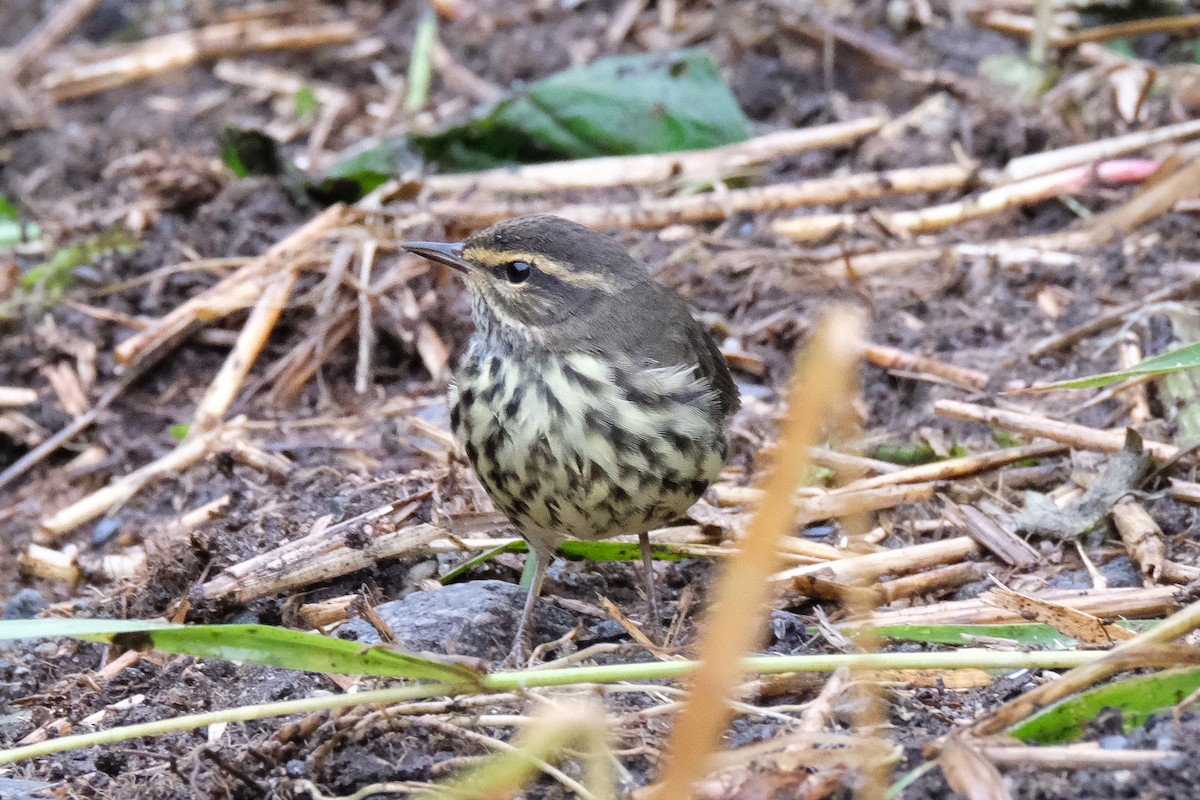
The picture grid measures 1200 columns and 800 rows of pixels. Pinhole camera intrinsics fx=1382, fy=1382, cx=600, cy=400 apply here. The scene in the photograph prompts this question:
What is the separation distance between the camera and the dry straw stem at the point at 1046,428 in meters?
4.94

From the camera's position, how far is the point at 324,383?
6.35 meters

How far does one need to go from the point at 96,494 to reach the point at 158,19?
540 cm

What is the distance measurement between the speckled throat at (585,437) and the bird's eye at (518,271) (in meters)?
0.21

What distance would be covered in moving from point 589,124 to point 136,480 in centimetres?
332

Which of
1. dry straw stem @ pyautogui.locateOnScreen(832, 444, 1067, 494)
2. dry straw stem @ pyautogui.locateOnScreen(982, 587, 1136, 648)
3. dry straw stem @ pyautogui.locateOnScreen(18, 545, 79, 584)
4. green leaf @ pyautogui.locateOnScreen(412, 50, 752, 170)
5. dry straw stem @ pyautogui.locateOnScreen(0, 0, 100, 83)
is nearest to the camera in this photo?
dry straw stem @ pyautogui.locateOnScreen(982, 587, 1136, 648)

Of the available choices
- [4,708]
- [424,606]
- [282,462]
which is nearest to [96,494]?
[282,462]

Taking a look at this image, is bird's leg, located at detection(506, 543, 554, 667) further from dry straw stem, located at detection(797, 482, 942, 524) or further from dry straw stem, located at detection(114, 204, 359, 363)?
dry straw stem, located at detection(114, 204, 359, 363)

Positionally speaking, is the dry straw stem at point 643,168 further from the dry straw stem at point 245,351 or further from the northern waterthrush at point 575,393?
the northern waterthrush at point 575,393

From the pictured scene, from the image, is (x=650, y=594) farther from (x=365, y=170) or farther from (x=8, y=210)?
(x=8, y=210)

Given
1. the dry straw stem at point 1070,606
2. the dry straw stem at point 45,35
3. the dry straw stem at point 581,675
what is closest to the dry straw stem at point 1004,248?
the dry straw stem at point 1070,606

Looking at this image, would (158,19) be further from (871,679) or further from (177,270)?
(871,679)

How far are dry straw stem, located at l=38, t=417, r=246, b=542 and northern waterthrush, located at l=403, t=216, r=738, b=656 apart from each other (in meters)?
1.80

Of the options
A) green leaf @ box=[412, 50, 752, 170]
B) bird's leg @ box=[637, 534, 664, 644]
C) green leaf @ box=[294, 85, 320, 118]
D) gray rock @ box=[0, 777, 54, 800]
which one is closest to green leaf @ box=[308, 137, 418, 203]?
green leaf @ box=[412, 50, 752, 170]

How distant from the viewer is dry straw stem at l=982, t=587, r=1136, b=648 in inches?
146
